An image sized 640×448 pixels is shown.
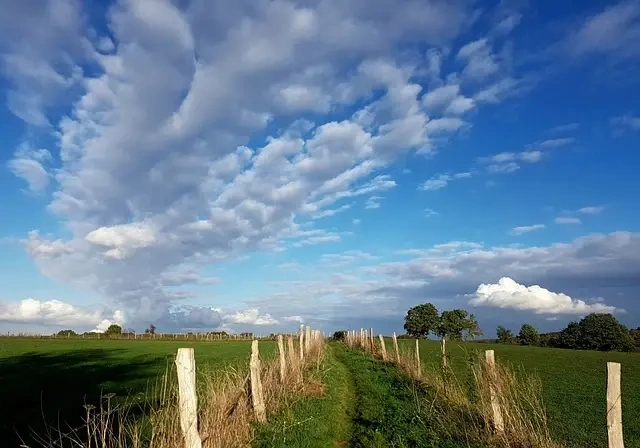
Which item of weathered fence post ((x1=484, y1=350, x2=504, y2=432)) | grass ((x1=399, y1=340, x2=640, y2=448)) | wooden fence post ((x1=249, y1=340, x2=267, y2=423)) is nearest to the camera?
weathered fence post ((x1=484, y1=350, x2=504, y2=432))

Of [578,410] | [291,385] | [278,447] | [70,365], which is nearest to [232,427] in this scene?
[278,447]

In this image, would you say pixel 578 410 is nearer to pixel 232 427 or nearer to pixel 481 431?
pixel 481 431

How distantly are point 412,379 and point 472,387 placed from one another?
17.7 ft

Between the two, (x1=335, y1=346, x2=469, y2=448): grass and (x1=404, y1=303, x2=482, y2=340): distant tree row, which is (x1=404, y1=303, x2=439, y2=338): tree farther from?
(x1=335, y1=346, x2=469, y2=448): grass

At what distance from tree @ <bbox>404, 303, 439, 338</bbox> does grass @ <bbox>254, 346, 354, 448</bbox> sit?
102m

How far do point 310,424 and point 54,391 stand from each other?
11.8m

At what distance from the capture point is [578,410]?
15539 mm

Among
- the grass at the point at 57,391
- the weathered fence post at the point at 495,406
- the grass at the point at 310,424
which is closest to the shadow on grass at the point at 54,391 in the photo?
the grass at the point at 57,391

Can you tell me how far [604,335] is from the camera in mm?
85375

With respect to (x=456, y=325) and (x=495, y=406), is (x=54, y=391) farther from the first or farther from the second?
(x=456, y=325)

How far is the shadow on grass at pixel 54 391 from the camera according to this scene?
12016 millimetres

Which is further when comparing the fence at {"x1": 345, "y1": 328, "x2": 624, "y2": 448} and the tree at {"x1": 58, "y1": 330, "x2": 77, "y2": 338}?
the tree at {"x1": 58, "y1": 330, "x2": 77, "y2": 338}

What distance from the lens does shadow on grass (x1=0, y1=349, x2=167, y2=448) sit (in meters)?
12.0

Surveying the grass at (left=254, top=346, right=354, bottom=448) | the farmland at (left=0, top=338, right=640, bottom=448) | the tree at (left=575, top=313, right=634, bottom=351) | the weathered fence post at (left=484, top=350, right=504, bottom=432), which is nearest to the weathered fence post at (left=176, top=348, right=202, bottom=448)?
the farmland at (left=0, top=338, right=640, bottom=448)
